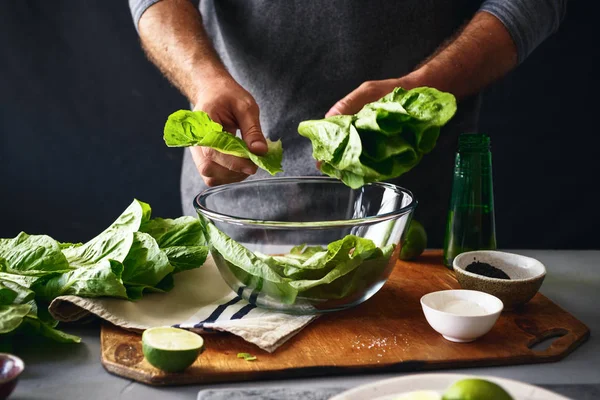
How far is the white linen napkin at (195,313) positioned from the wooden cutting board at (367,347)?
0.02 metres

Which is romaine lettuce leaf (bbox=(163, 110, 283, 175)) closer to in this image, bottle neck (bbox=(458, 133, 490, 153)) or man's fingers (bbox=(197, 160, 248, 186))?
man's fingers (bbox=(197, 160, 248, 186))

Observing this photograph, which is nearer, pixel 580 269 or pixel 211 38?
pixel 580 269

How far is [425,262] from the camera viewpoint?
5.59 ft

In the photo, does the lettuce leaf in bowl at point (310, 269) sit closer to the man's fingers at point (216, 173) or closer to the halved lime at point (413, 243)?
the man's fingers at point (216, 173)

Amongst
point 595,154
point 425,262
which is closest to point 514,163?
point 595,154

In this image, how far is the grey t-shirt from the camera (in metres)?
1.97

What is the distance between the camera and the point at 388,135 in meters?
1.29

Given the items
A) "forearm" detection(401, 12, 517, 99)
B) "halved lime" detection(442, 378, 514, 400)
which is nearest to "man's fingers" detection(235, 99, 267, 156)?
"forearm" detection(401, 12, 517, 99)

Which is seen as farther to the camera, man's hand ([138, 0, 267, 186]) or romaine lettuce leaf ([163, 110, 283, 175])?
man's hand ([138, 0, 267, 186])

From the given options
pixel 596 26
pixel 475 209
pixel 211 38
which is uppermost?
pixel 596 26

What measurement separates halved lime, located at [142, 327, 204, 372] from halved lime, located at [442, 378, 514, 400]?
17.8 inches

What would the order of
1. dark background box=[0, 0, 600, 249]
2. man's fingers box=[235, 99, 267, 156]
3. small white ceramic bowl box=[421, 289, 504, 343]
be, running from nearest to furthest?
small white ceramic bowl box=[421, 289, 504, 343]
man's fingers box=[235, 99, 267, 156]
dark background box=[0, 0, 600, 249]

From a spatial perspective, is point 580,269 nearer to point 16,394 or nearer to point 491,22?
point 491,22

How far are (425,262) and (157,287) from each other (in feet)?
2.27
